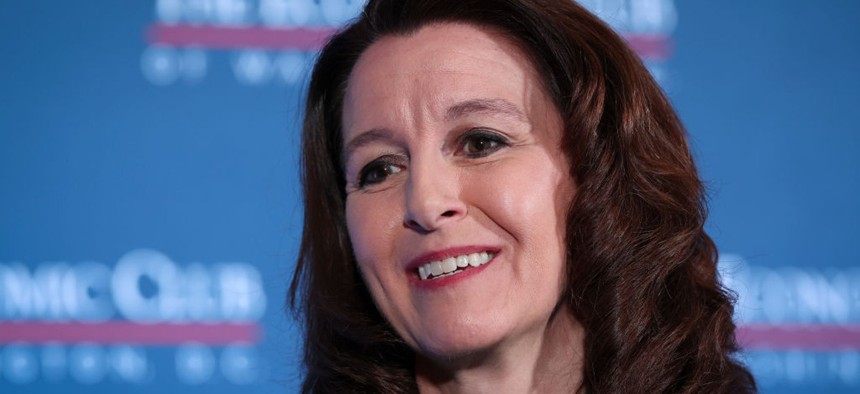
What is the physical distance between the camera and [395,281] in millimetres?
1184

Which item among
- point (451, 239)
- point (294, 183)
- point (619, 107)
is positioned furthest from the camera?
point (294, 183)

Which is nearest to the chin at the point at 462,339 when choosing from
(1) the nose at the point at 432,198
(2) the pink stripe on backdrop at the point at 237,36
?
(1) the nose at the point at 432,198

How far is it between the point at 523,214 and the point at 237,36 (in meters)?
1.06

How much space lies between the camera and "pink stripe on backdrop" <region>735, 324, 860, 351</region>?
1.96 metres

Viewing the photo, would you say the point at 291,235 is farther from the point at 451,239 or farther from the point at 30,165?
the point at 451,239

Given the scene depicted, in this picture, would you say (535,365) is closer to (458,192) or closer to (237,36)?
(458,192)

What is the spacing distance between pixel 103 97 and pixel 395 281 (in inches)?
42.4

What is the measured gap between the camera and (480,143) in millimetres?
1180

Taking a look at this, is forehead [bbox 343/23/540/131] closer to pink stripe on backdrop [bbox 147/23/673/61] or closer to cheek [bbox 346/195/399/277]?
cheek [bbox 346/195/399/277]

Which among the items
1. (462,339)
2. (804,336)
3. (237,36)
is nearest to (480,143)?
(462,339)

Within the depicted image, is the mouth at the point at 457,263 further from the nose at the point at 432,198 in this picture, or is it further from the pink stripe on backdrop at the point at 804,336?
the pink stripe on backdrop at the point at 804,336

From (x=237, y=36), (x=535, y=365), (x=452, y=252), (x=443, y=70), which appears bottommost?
(x=535, y=365)

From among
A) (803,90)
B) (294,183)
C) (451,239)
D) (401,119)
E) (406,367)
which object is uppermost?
(803,90)

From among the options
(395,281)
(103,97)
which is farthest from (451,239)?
(103,97)
